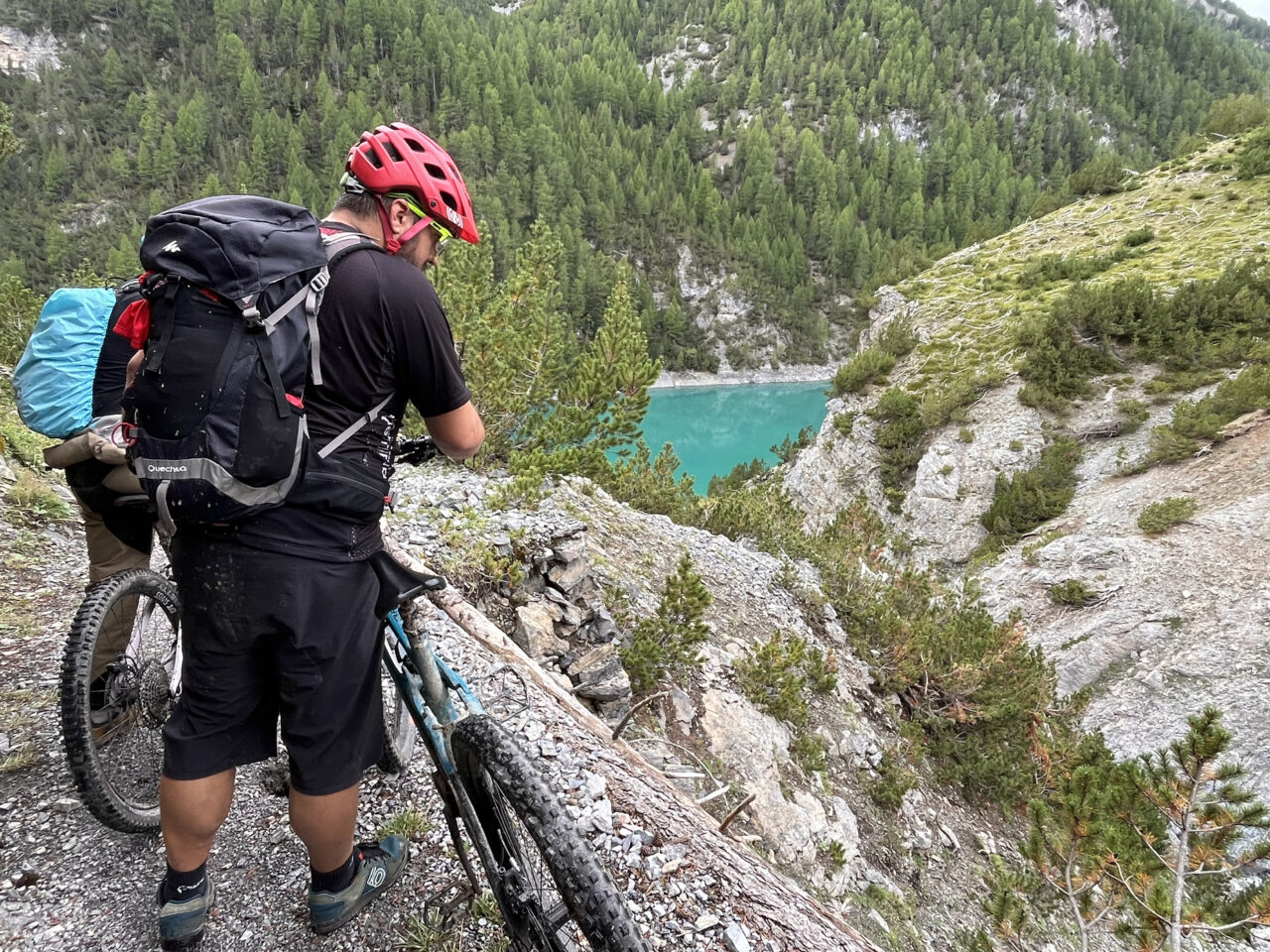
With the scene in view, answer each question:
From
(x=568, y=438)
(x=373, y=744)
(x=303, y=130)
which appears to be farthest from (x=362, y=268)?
(x=303, y=130)

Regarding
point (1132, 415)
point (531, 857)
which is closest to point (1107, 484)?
point (1132, 415)

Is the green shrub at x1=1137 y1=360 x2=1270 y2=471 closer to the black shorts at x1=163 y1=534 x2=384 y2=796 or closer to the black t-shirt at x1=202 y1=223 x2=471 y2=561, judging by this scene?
the black t-shirt at x1=202 y1=223 x2=471 y2=561

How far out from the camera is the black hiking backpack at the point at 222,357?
1.54 m

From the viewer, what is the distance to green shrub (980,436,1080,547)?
50.8 ft

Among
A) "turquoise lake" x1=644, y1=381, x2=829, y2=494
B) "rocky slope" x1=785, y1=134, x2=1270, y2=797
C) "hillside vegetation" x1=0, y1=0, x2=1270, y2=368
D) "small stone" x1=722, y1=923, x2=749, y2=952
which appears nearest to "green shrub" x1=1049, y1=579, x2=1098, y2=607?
"rocky slope" x1=785, y1=134, x2=1270, y2=797

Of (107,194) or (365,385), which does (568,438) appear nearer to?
(365,385)

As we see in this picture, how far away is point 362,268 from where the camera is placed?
1700 mm

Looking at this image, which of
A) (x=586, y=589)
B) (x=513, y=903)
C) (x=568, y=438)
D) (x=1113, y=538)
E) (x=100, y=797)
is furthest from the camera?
(x=1113, y=538)

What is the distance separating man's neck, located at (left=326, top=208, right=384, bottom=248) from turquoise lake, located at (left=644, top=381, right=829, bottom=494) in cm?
4310

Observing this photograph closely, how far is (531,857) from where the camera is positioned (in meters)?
2.14

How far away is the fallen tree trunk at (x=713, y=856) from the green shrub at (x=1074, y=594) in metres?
11.4

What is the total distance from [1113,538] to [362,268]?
14.5 metres

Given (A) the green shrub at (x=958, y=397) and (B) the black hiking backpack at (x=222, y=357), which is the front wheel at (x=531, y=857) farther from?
(A) the green shrub at (x=958, y=397)

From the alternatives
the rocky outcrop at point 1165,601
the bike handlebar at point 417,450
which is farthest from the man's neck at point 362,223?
the rocky outcrop at point 1165,601
